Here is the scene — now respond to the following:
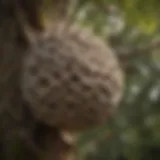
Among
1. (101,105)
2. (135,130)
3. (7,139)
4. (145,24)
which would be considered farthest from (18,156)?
(135,130)

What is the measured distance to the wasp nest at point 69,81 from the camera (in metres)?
0.53

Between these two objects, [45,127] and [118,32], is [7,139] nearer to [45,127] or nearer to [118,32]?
[45,127]

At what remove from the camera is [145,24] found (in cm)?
62

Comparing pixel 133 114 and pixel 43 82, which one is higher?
pixel 133 114


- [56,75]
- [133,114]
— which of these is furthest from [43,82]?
[133,114]

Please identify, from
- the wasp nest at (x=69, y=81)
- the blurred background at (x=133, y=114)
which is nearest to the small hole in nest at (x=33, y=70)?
the wasp nest at (x=69, y=81)

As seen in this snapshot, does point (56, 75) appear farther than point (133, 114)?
No

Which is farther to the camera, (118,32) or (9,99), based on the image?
(118,32)

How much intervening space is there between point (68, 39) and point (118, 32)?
323mm

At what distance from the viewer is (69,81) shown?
0.54 m

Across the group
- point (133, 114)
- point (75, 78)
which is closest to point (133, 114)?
point (133, 114)

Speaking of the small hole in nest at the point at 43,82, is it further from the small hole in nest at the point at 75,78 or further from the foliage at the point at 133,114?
the foliage at the point at 133,114

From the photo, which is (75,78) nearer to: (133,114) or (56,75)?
(56,75)

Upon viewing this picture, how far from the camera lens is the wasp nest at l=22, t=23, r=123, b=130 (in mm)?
533
